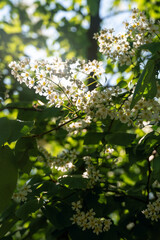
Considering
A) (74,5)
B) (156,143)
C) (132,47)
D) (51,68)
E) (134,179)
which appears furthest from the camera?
(74,5)

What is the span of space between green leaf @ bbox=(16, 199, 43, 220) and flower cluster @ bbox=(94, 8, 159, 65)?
36.7 inches

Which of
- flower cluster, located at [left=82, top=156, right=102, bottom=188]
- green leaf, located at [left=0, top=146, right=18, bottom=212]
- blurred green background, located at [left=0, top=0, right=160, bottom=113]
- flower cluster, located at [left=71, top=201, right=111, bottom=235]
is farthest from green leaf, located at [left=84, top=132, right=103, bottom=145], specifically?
blurred green background, located at [left=0, top=0, right=160, bottom=113]

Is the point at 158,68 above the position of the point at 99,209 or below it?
above

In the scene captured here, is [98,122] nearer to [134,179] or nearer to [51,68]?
[51,68]

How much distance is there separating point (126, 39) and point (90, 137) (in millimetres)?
659

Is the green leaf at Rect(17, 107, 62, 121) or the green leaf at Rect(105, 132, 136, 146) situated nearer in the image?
the green leaf at Rect(105, 132, 136, 146)

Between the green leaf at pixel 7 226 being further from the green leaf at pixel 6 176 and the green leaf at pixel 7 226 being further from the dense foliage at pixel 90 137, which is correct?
the green leaf at pixel 6 176

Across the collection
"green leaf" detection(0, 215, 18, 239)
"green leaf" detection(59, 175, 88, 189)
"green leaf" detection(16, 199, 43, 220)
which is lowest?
"green leaf" detection(0, 215, 18, 239)

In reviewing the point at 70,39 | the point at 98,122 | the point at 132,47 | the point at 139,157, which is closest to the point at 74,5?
the point at 70,39

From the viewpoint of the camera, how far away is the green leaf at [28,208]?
1.12 metres

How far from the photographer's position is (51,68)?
147 cm

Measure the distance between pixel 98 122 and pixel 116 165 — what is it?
321 mm

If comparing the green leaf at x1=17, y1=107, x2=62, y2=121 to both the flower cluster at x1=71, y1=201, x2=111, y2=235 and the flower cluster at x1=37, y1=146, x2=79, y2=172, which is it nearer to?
the flower cluster at x1=37, y1=146, x2=79, y2=172

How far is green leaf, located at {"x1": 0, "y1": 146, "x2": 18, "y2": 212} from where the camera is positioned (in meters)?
Result: 0.87
